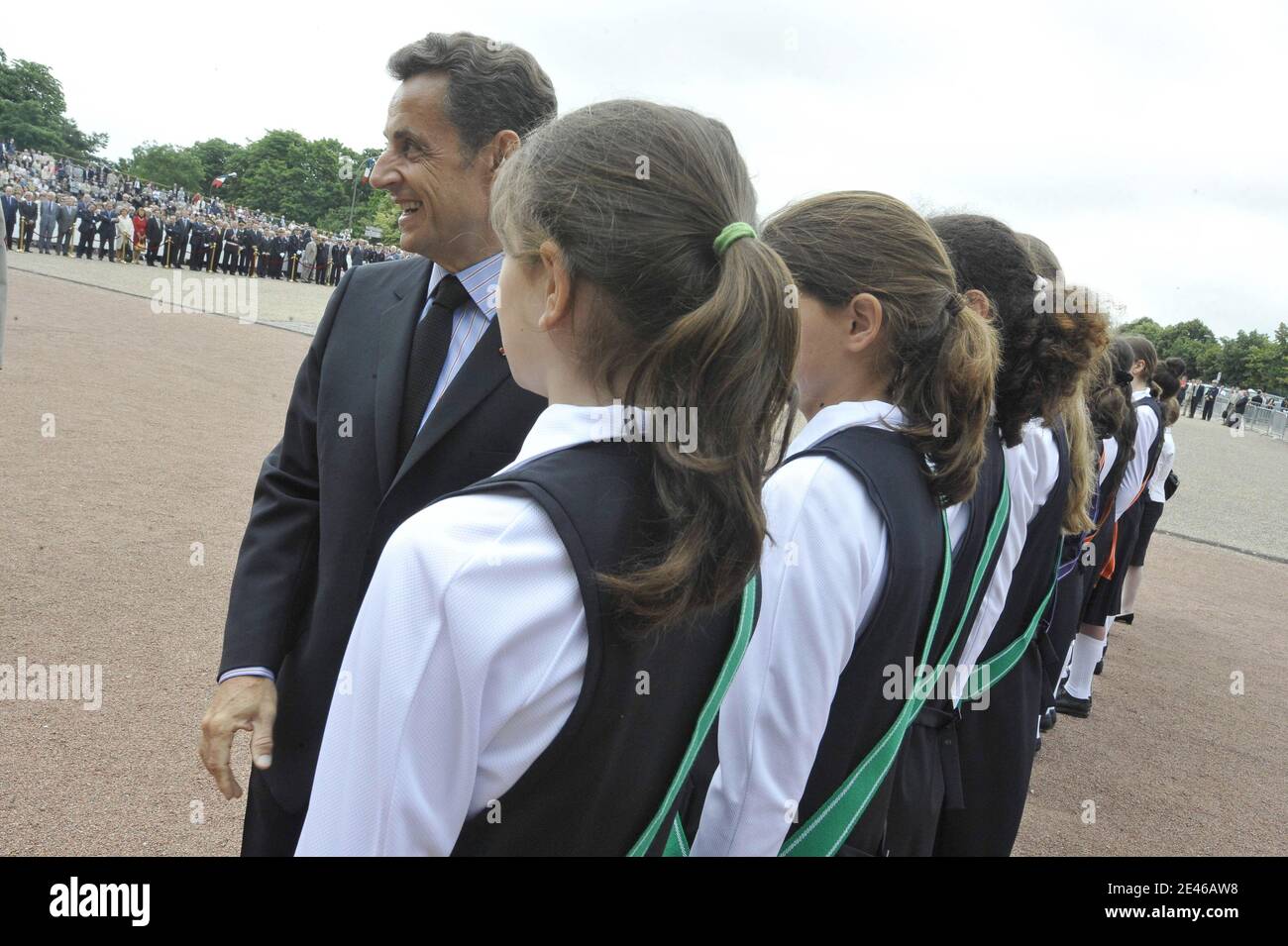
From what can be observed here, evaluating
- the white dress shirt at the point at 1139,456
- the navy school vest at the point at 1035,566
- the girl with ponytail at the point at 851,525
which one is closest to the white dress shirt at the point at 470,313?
the girl with ponytail at the point at 851,525

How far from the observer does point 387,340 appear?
2.46 m

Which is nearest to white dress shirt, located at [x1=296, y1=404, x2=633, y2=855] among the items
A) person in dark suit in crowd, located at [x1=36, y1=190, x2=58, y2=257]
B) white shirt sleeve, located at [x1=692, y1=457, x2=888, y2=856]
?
white shirt sleeve, located at [x1=692, y1=457, x2=888, y2=856]

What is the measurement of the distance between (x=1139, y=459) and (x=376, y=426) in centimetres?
620

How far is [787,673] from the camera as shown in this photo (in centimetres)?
198

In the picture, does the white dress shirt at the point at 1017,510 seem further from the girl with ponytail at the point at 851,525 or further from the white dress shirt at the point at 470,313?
the white dress shirt at the point at 470,313

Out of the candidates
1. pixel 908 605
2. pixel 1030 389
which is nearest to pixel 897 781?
pixel 908 605

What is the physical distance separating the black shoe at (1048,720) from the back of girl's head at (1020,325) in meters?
4.29

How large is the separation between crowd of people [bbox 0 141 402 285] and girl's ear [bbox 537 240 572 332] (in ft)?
78.6

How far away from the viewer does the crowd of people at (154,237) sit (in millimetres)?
32281

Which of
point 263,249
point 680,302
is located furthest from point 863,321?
point 263,249

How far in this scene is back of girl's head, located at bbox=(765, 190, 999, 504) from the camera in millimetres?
2285

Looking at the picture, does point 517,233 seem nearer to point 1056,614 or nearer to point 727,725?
point 727,725

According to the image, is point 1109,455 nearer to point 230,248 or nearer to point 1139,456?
point 1139,456

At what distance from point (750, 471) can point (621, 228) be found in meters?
0.39
